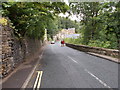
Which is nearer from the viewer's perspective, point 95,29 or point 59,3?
point 59,3

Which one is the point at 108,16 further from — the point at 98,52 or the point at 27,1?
the point at 27,1

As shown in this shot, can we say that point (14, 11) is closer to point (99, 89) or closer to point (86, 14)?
point (99, 89)

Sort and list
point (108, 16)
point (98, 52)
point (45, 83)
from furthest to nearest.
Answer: point (108, 16) → point (98, 52) → point (45, 83)

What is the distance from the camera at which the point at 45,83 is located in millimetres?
6566

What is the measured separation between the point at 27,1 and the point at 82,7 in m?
24.4

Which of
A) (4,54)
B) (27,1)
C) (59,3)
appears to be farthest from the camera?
(59,3)

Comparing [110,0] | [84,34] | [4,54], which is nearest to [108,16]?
[110,0]

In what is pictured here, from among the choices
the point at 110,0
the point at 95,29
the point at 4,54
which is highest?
the point at 110,0

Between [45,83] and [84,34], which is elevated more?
[84,34]

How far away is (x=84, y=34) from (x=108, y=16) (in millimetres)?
13423

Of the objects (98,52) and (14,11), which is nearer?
(14,11)

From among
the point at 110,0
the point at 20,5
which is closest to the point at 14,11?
the point at 20,5

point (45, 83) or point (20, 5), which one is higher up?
point (20, 5)

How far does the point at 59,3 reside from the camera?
13.4 meters
